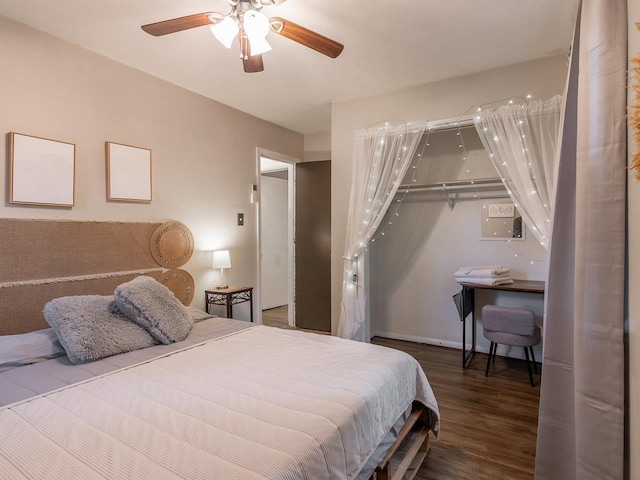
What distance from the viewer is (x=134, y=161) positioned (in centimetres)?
296

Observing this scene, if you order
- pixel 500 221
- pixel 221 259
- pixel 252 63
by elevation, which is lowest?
pixel 221 259

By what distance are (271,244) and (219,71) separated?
348 centimetres

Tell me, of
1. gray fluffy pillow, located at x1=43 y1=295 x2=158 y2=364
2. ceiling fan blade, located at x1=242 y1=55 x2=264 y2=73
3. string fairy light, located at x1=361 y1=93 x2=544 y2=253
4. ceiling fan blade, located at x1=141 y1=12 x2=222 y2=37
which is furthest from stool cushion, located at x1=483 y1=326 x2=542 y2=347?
ceiling fan blade, located at x1=141 y1=12 x2=222 y2=37

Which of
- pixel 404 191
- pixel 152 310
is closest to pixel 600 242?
pixel 152 310

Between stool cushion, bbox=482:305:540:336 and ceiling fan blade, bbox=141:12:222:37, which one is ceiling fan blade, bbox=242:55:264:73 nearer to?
ceiling fan blade, bbox=141:12:222:37

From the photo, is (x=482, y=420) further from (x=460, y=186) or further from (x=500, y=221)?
(x=460, y=186)

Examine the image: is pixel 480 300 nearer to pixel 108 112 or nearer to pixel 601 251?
pixel 601 251

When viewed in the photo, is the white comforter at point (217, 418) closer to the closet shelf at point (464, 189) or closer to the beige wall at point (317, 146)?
the closet shelf at point (464, 189)

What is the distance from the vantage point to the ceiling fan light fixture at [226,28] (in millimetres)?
1903

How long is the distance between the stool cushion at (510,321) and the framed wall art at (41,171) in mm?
3483

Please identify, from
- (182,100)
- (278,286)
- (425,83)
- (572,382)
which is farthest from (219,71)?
(278,286)

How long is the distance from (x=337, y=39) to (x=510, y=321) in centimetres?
265

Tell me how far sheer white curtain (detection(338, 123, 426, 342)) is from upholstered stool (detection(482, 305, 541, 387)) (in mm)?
1158

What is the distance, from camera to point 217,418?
1.29 m
